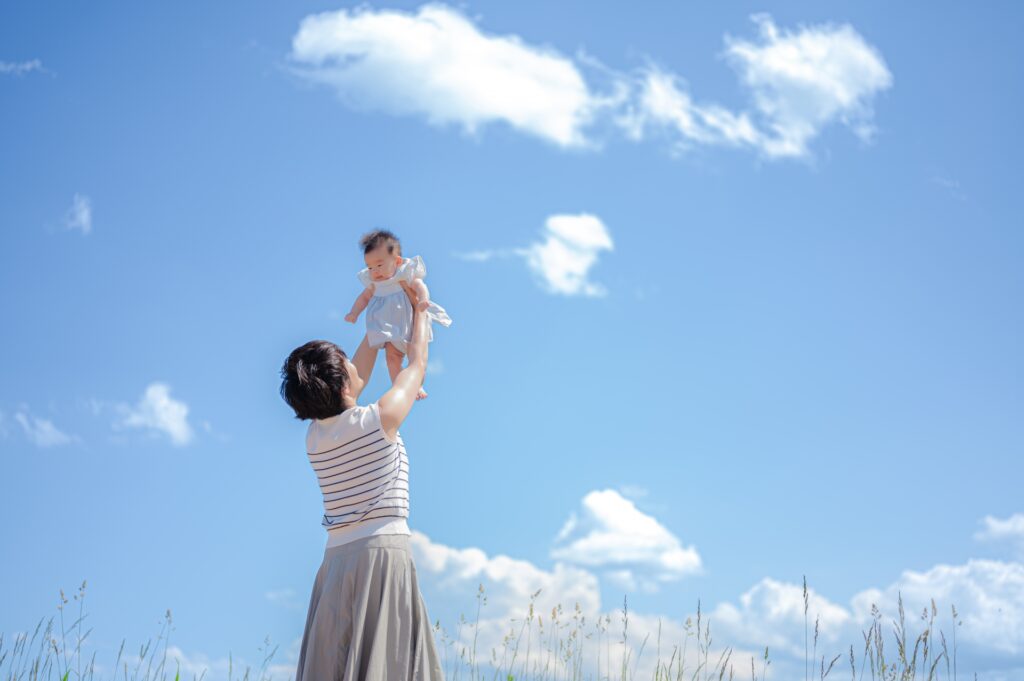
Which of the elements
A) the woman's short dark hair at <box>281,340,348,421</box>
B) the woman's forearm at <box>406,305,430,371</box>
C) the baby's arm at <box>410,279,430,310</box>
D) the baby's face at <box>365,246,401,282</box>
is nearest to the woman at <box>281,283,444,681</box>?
the woman's short dark hair at <box>281,340,348,421</box>

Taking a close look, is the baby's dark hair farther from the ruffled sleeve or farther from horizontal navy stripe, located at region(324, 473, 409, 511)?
horizontal navy stripe, located at region(324, 473, 409, 511)

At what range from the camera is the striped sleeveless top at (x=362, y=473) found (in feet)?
12.2

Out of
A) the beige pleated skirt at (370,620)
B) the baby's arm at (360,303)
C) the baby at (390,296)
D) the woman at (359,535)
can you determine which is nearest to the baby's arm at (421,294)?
the baby at (390,296)

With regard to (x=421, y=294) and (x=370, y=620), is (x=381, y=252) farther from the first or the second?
(x=370, y=620)

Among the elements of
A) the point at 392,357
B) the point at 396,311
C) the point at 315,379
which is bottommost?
the point at 315,379

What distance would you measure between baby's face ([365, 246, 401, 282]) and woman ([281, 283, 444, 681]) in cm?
128

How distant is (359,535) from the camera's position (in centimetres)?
374

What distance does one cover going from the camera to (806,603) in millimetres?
6008

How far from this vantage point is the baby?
487 cm

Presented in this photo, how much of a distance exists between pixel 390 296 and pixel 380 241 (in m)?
0.29

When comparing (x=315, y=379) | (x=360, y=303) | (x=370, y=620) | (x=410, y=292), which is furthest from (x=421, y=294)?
(x=370, y=620)

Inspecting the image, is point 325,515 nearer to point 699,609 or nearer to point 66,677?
point 699,609

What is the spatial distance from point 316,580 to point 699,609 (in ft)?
11.1

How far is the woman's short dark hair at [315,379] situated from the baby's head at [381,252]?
1286 millimetres
